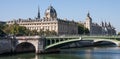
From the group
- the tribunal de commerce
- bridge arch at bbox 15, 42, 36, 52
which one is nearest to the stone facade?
the tribunal de commerce

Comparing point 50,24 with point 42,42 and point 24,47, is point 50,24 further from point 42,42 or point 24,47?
point 42,42

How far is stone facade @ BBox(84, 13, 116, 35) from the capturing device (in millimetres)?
139375

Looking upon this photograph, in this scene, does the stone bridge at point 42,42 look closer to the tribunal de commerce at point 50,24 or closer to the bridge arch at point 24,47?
the bridge arch at point 24,47

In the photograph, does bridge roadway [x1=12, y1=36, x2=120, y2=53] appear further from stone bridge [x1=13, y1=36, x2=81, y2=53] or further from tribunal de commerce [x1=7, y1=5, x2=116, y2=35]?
tribunal de commerce [x1=7, y1=5, x2=116, y2=35]

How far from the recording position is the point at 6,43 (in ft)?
180

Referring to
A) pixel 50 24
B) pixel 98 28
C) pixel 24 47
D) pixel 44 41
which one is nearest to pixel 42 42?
pixel 44 41

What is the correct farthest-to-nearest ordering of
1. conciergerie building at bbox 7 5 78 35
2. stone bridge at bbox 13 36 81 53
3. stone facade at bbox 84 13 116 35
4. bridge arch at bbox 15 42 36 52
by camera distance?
stone facade at bbox 84 13 116 35
conciergerie building at bbox 7 5 78 35
bridge arch at bbox 15 42 36 52
stone bridge at bbox 13 36 81 53

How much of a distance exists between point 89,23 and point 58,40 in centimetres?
8465

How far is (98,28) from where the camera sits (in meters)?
159

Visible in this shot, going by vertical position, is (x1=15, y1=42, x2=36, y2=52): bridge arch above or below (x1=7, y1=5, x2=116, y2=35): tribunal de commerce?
below

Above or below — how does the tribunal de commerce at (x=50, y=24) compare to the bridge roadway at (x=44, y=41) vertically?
above

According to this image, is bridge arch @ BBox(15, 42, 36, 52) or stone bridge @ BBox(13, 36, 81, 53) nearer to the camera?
stone bridge @ BBox(13, 36, 81, 53)

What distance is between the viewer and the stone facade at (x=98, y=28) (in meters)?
139

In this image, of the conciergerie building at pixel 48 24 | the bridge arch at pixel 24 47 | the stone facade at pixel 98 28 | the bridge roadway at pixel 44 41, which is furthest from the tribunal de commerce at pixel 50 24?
the bridge roadway at pixel 44 41
